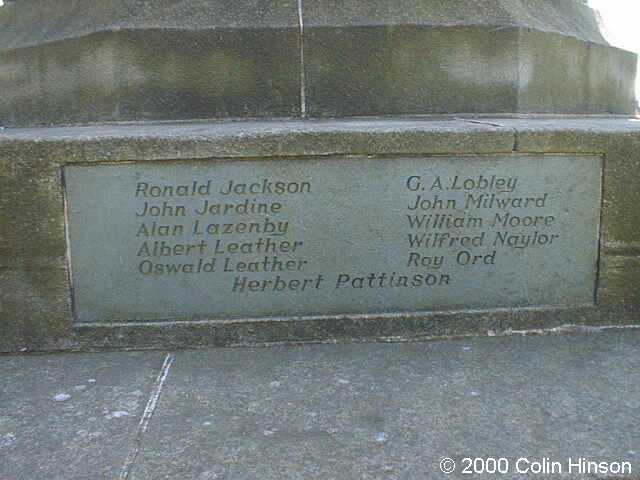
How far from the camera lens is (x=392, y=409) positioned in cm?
273

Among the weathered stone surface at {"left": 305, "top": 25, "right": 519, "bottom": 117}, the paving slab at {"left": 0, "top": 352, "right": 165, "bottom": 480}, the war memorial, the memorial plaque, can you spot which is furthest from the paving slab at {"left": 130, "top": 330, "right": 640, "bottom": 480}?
the weathered stone surface at {"left": 305, "top": 25, "right": 519, "bottom": 117}

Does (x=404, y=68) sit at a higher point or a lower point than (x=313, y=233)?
higher

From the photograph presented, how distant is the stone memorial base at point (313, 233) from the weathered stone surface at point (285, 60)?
63 centimetres

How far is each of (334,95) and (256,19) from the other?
A: 0.67 metres

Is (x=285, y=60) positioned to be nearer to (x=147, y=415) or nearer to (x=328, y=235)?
(x=328, y=235)

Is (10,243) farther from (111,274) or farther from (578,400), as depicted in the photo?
(578,400)

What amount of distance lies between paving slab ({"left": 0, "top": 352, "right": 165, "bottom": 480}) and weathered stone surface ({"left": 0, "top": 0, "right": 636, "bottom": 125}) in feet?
5.34

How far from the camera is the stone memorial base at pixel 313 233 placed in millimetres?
3344

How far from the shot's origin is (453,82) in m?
4.24

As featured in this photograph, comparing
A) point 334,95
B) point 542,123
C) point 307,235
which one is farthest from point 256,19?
point 542,123

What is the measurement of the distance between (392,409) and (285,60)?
2328 mm

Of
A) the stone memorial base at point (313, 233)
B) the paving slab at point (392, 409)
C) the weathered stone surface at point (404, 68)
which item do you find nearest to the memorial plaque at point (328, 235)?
the stone memorial base at point (313, 233)

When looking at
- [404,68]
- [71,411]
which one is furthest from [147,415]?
[404,68]

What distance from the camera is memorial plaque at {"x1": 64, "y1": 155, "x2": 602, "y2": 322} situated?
3377 mm
